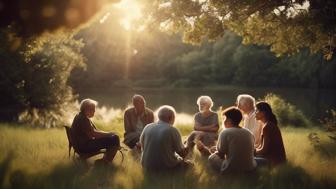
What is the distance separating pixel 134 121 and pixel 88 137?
2050mm

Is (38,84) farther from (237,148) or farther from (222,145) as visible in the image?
(237,148)

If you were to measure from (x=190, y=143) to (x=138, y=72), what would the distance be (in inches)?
2664

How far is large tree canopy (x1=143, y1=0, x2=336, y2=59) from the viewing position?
Answer: 37.2 ft

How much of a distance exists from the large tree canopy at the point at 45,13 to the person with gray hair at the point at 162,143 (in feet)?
7.24

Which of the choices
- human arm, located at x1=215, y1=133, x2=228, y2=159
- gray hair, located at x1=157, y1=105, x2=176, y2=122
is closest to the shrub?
human arm, located at x1=215, y1=133, x2=228, y2=159

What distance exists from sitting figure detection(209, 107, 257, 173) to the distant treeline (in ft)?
181

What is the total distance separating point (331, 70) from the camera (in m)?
56.6

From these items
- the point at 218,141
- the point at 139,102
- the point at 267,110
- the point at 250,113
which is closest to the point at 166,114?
the point at 218,141

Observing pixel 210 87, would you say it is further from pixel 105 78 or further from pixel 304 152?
pixel 304 152

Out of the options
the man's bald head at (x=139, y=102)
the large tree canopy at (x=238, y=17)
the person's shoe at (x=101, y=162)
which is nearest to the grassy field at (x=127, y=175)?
the person's shoe at (x=101, y=162)

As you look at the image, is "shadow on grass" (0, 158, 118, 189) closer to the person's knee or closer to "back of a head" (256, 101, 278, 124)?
the person's knee

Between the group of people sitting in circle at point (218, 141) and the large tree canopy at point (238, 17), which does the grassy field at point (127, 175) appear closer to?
the group of people sitting in circle at point (218, 141)

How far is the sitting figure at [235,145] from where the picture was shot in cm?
783

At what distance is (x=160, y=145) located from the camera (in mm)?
8172
